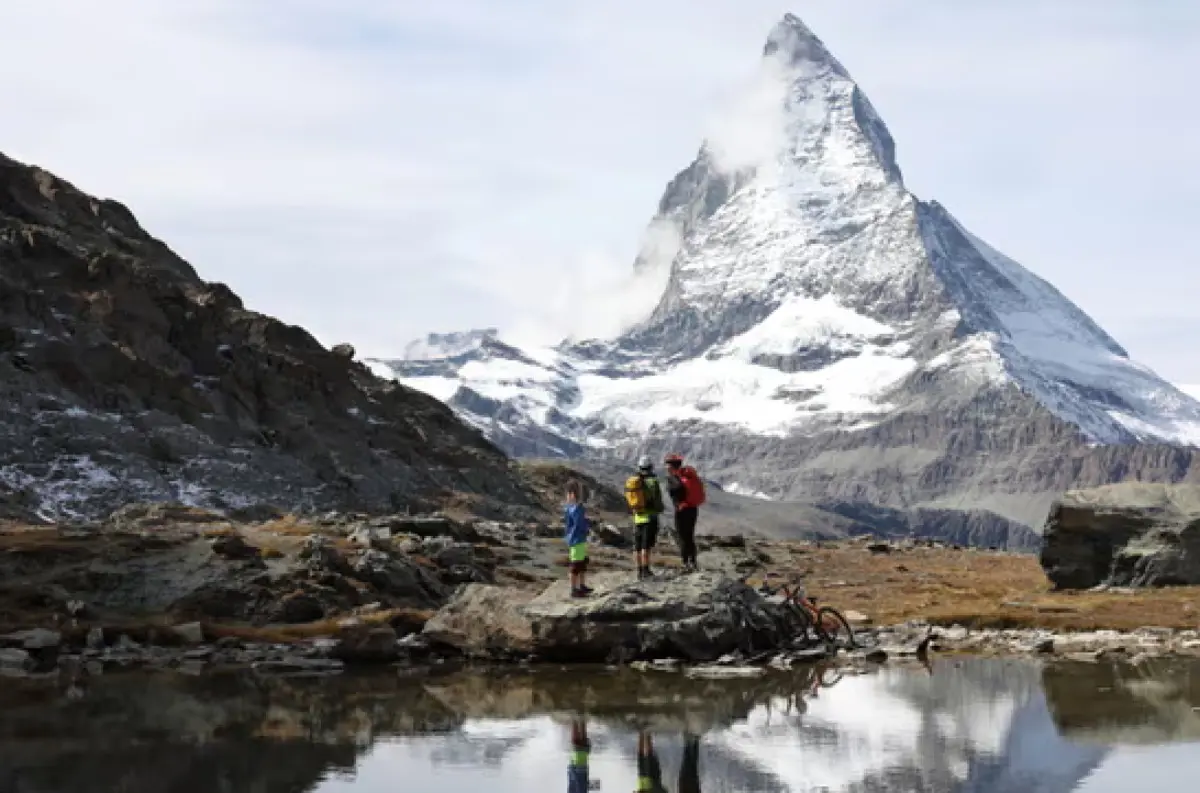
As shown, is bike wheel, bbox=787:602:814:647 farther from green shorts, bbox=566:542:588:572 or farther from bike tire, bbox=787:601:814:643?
green shorts, bbox=566:542:588:572

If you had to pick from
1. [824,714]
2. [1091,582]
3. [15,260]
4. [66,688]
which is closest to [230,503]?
[15,260]

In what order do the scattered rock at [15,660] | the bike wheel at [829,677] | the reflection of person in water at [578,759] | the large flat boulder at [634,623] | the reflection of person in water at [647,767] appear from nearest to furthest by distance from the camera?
the reflection of person in water at [647,767] → the reflection of person in water at [578,759] → the bike wheel at [829,677] → the scattered rock at [15,660] → the large flat boulder at [634,623]

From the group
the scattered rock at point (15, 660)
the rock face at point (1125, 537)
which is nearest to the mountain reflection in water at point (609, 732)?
the scattered rock at point (15, 660)

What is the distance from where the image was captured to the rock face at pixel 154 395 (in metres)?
97.1

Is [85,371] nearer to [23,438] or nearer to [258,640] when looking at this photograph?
[23,438]

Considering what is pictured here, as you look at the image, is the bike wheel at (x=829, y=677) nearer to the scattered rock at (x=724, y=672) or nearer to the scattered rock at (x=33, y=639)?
the scattered rock at (x=724, y=672)

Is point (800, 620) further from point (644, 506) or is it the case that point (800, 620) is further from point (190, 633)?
point (190, 633)

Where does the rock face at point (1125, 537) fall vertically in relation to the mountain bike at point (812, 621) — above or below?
above

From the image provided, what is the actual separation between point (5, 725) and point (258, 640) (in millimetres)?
12312

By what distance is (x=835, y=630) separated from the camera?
41312 millimetres

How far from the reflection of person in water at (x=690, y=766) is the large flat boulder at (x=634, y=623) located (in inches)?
404

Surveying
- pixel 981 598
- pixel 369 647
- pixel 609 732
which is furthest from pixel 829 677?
pixel 981 598

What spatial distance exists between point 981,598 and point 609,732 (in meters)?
31.1

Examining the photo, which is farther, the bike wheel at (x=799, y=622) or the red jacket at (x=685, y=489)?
the bike wheel at (x=799, y=622)
